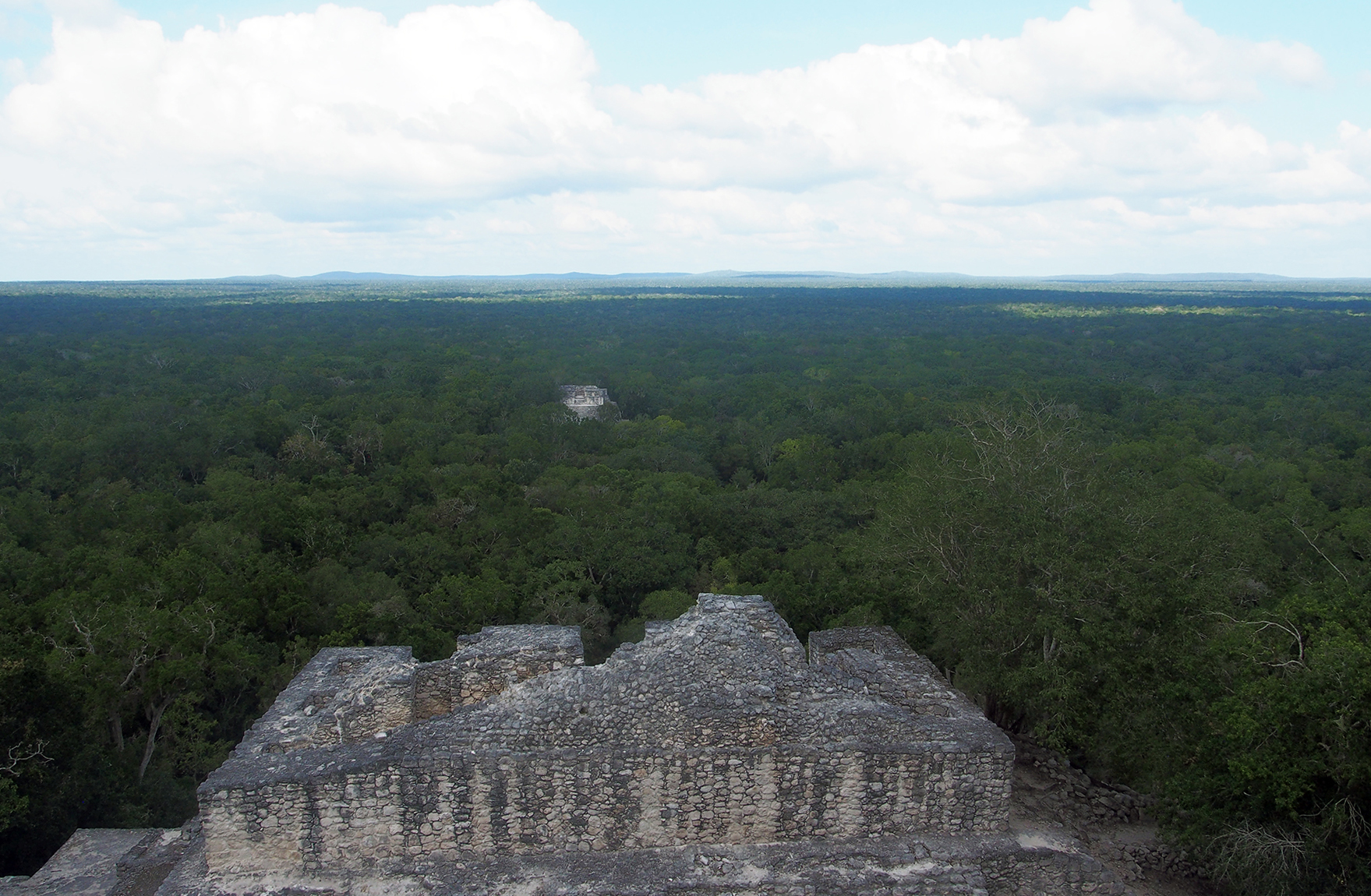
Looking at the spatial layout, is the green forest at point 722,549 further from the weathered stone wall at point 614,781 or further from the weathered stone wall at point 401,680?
the weathered stone wall at point 401,680

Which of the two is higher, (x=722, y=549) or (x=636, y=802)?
(x=636, y=802)

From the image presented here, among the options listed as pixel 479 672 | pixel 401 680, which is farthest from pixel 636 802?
pixel 401 680

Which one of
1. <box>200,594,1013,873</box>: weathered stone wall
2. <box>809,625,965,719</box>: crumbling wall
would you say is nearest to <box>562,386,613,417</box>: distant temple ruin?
<box>809,625,965,719</box>: crumbling wall

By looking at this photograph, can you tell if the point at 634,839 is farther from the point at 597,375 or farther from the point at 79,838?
the point at 597,375

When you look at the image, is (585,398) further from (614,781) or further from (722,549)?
(614,781)

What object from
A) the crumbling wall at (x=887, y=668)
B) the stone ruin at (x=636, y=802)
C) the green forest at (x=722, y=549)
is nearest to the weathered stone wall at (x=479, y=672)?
the stone ruin at (x=636, y=802)

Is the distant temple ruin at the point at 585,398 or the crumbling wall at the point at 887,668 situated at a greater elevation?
the crumbling wall at the point at 887,668
